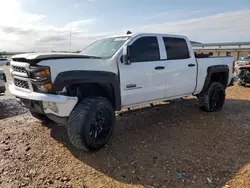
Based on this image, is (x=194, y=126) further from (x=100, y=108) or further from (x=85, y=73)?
(x=85, y=73)

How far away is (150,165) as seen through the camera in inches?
135

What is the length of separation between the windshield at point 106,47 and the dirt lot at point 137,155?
1681 mm

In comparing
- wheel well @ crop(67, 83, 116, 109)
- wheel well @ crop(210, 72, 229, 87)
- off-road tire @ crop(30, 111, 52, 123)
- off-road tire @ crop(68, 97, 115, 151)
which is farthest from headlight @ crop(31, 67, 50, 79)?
wheel well @ crop(210, 72, 229, 87)

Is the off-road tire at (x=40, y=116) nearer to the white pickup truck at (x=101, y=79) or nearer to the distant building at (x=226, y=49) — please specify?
the white pickup truck at (x=101, y=79)

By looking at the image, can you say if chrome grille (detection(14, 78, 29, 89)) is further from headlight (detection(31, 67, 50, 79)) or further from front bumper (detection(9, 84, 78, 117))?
headlight (detection(31, 67, 50, 79))

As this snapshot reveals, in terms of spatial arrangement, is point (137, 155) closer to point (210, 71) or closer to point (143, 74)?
point (143, 74)

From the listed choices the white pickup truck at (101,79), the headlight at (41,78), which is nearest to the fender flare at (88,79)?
the white pickup truck at (101,79)

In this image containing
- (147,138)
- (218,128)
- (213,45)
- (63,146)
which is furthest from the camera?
(213,45)

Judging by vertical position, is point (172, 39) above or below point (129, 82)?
above

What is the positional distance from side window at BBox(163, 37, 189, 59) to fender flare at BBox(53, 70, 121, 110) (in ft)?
5.63

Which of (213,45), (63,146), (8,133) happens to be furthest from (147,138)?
(213,45)

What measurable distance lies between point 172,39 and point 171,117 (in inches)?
78.8

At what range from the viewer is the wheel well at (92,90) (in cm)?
375

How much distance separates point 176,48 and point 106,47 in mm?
1732
